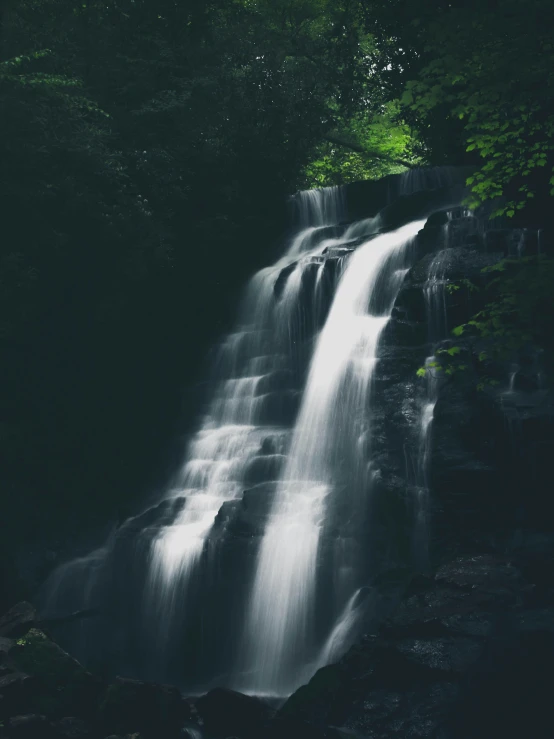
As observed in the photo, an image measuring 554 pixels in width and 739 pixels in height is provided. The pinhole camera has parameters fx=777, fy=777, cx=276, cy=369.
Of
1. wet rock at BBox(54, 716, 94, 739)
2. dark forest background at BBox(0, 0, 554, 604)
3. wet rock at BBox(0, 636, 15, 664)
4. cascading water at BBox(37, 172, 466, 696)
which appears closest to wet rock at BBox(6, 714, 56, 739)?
wet rock at BBox(54, 716, 94, 739)

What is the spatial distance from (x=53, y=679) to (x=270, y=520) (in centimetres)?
446

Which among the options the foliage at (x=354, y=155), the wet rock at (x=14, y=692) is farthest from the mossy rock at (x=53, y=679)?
the foliage at (x=354, y=155)

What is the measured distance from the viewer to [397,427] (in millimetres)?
13477

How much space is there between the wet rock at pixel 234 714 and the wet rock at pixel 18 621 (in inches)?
135

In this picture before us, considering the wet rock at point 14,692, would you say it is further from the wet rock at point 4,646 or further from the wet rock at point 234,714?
the wet rock at point 234,714

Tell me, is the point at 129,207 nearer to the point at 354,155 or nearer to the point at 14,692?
the point at 14,692

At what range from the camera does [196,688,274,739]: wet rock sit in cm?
1060

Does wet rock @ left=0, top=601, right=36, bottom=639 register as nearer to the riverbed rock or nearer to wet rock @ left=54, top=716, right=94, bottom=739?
wet rock @ left=54, top=716, right=94, bottom=739

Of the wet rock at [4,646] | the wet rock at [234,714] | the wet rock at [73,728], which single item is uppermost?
the wet rock at [4,646]

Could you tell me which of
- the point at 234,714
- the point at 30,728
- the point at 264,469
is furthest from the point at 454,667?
the point at 264,469

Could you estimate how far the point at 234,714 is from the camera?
1087 cm

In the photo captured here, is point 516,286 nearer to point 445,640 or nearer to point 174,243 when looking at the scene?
point 445,640

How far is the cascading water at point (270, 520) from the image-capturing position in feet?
42.4

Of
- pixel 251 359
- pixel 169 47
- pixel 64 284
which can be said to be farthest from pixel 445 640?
pixel 169 47
